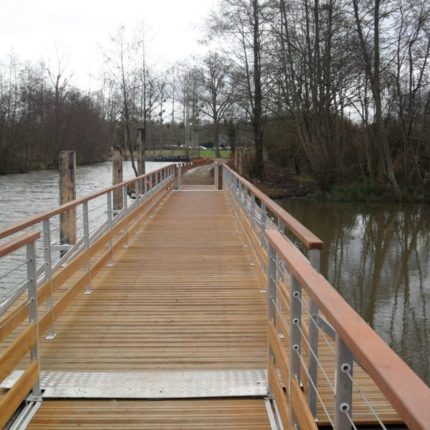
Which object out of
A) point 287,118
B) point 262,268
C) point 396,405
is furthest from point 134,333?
point 287,118

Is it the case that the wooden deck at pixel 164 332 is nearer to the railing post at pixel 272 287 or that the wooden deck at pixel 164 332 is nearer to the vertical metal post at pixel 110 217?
the vertical metal post at pixel 110 217

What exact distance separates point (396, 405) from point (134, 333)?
3.73m

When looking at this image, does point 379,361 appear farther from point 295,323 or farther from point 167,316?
point 167,316

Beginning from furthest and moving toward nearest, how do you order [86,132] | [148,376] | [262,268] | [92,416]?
1. [86,132]
2. [262,268]
3. [148,376]
4. [92,416]

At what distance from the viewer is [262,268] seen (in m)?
6.43

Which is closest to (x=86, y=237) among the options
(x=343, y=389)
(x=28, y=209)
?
(x=343, y=389)

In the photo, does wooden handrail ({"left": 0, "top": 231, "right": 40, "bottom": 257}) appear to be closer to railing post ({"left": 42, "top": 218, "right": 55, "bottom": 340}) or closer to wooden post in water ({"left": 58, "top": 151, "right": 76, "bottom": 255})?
railing post ({"left": 42, "top": 218, "right": 55, "bottom": 340})

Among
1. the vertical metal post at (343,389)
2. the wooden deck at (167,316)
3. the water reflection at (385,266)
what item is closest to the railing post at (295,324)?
the vertical metal post at (343,389)

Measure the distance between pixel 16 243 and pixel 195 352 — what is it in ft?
5.75

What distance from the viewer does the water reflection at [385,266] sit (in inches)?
346

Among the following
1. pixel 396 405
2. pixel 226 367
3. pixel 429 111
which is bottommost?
pixel 226 367

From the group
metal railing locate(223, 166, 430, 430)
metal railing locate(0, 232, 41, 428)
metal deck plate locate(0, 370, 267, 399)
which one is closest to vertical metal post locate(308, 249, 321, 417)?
metal railing locate(223, 166, 430, 430)

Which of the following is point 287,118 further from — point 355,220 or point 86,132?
point 86,132

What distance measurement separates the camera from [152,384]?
3639 millimetres
